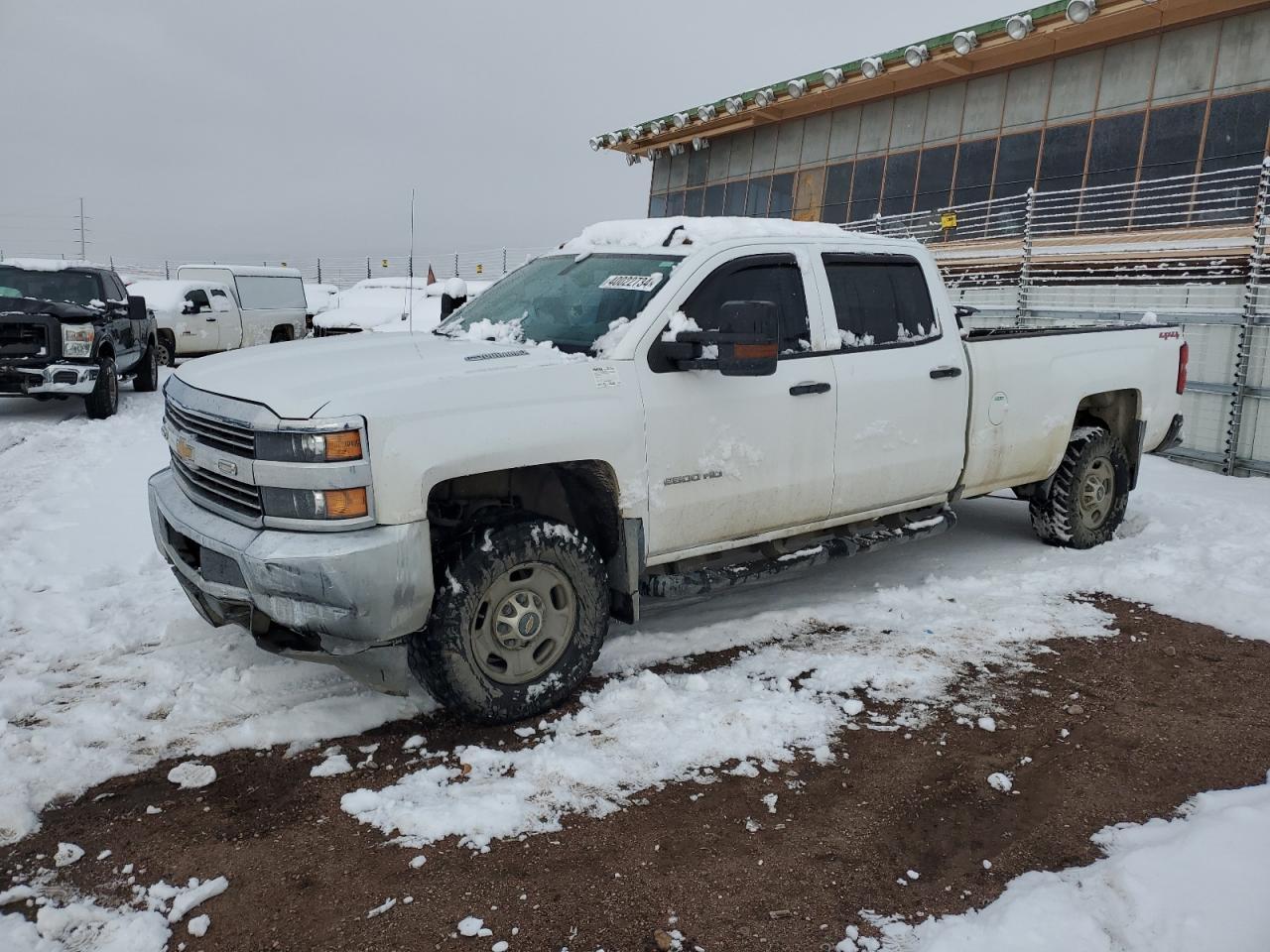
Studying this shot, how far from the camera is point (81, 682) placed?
161 inches

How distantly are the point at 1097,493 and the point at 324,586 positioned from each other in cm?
544

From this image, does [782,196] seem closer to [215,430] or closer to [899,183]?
[899,183]

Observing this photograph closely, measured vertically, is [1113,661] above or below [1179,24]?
below

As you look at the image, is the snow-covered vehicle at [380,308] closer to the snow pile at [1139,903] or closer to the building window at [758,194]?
the building window at [758,194]

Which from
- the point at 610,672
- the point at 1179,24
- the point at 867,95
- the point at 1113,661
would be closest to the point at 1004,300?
the point at 1179,24

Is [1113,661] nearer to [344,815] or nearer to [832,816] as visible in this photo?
[832,816]

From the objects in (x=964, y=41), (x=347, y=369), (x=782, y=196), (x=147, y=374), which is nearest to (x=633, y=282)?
(x=347, y=369)

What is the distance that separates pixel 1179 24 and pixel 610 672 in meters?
18.5

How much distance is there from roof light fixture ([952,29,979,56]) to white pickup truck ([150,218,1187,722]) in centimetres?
1570

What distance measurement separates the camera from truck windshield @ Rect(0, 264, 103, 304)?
1154cm

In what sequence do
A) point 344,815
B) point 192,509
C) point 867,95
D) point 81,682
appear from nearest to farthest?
point 344,815 < point 192,509 < point 81,682 < point 867,95

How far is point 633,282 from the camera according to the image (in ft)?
14.3

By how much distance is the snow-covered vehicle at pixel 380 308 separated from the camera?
18.4 meters

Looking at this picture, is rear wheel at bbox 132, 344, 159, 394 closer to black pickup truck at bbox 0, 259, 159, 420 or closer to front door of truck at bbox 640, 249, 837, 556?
black pickup truck at bbox 0, 259, 159, 420
